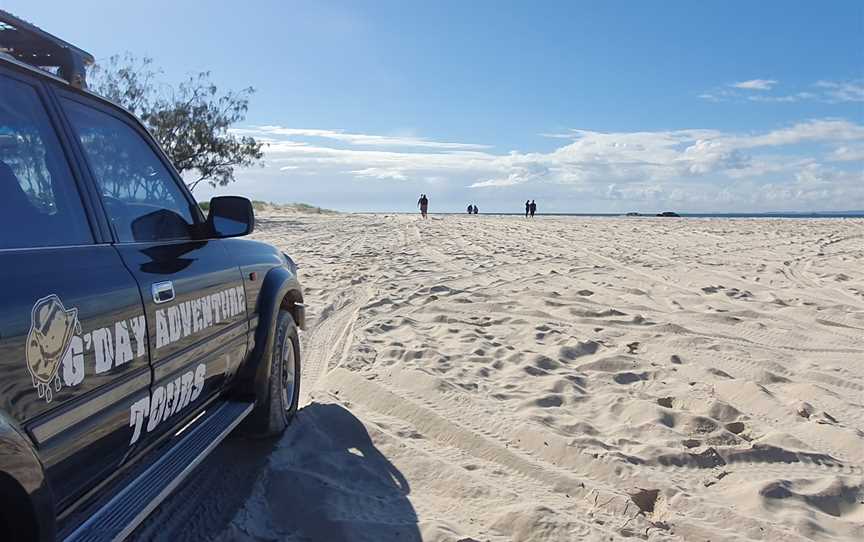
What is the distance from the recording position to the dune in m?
3.06

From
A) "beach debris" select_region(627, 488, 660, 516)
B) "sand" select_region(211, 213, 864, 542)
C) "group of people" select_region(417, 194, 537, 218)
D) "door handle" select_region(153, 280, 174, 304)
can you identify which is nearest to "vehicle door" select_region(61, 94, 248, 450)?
"door handle" select_region(153, 280, 174, 304)

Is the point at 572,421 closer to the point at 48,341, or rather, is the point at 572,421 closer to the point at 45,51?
the point at 48,341

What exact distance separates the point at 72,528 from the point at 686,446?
3153 millimetres

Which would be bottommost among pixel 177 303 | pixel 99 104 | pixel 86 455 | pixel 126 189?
pixel 86 455

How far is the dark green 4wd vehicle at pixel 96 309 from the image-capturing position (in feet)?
5.39

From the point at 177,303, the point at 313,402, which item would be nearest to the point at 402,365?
the point at 313,402

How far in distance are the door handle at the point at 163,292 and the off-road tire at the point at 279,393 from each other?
3.98 ft

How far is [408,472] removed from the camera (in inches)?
140

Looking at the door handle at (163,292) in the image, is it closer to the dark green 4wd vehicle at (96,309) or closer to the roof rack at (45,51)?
the dark green 4wd vehicle at (96,309)

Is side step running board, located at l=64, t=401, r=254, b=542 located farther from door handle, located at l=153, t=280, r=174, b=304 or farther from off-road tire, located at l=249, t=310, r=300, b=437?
door handle, located at l=153, t=280, r=174, b=304

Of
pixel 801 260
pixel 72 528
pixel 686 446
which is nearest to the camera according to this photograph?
pixel 72 528

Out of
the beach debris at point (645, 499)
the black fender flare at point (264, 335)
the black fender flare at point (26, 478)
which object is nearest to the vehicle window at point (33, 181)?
the black fender flare at point (26, 478)

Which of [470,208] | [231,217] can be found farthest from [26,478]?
[470,208]

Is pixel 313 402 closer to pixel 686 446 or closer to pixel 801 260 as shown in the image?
pixel 686 446
